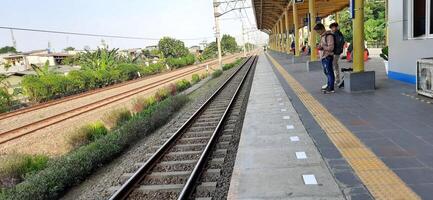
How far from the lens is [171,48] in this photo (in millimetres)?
78000

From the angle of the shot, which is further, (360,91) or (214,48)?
(214,48)

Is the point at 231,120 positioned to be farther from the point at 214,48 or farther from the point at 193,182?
the point at 214,48

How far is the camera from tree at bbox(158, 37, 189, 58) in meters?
78.2

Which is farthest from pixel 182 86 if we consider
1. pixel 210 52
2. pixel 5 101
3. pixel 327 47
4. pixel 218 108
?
pixel 210 52

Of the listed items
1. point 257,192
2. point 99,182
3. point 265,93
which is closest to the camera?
point 257,192

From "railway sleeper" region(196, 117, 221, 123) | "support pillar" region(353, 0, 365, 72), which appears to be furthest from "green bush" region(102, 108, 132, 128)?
"support pillar" region(353, 0, 365, 72)

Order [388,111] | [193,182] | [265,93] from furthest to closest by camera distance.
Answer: [265,93], [388,111], [193,182]

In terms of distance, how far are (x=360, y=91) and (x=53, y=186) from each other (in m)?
7.83

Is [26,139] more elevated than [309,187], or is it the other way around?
[309,187]

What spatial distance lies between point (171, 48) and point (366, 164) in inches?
2943

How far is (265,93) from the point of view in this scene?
1334 cm

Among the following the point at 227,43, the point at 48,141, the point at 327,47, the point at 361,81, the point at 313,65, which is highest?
the point at 327,47

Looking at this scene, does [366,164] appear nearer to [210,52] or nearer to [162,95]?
[162,95]

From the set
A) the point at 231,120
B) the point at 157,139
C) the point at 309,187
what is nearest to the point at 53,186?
the point at 157,139
